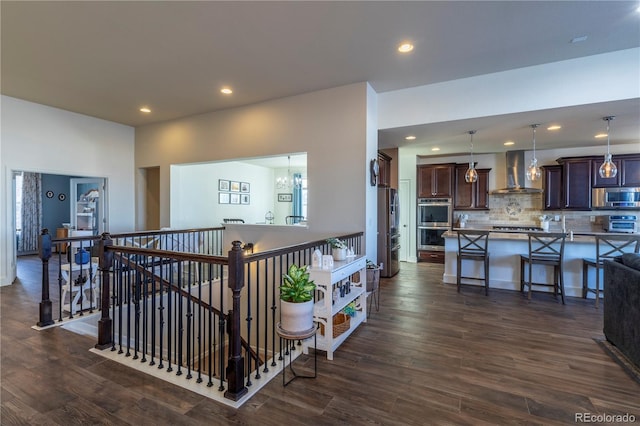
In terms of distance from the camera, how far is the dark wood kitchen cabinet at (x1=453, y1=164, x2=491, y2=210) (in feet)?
24.8

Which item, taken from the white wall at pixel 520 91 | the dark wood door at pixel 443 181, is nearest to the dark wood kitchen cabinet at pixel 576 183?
the dark wood door at pixel 443 181

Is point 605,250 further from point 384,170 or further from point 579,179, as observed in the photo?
point 384,170

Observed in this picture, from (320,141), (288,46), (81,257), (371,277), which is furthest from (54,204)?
(371,277)

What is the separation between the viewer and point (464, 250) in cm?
512

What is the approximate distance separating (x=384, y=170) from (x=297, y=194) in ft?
16.3

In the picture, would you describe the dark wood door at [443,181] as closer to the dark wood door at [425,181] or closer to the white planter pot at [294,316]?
the dark wood door at [425,181]

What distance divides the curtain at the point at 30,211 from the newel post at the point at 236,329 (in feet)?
32.3

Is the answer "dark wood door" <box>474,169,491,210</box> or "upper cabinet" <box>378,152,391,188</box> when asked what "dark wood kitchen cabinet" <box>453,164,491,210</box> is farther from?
"upper cabinet" <box>378,152,391,188</box>

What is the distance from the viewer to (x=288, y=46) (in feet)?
11.6

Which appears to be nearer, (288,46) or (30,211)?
(288,46)

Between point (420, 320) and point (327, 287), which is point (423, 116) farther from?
point (327, 287)

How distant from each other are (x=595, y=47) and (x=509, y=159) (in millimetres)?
3975

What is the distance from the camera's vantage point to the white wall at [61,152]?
205 inches

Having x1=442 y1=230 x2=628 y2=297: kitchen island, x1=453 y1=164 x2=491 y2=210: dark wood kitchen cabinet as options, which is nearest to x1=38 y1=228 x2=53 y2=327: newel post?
x1=442 y1=230 x2=628 y2=297: kitchen island
